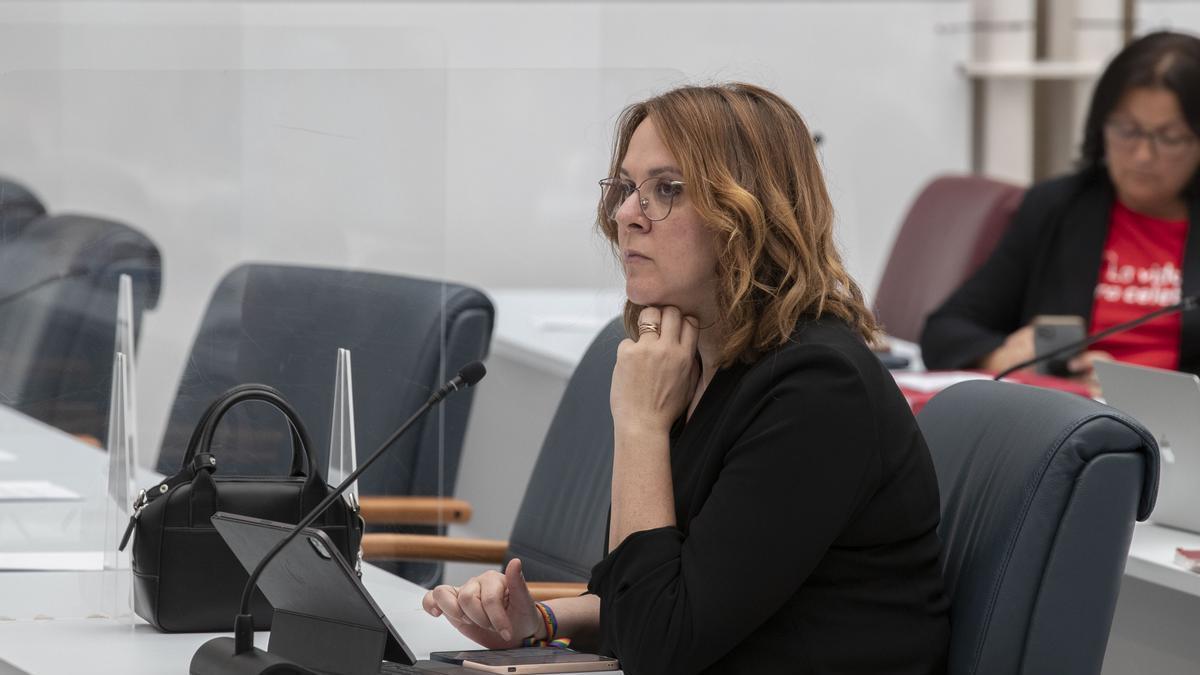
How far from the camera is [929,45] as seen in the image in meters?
5.41

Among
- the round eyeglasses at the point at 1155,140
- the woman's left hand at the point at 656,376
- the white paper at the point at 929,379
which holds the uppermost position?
the round eyeglasses at the point at 1155,140

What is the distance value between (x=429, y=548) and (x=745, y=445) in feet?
2.64

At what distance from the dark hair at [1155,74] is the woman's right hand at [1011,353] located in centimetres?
43

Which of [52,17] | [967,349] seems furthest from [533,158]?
[52,17]

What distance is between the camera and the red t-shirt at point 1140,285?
10.6 ft

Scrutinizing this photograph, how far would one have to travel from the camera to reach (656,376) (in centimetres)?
157

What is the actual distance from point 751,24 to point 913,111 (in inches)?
25.4

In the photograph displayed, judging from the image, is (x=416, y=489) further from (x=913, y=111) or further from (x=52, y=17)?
(x=913, y=111)

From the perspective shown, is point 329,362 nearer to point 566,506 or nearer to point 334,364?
point 334,364

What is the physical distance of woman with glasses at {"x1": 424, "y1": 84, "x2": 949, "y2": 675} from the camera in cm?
141

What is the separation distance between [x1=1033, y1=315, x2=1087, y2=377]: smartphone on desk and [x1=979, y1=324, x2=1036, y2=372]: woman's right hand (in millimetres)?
81

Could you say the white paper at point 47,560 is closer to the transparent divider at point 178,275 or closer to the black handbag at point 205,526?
the transparent divider at point 178,275

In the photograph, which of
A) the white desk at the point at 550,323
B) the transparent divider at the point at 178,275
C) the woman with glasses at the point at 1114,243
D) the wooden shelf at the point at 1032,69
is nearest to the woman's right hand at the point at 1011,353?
the woman with glasses at the point at 1114,243

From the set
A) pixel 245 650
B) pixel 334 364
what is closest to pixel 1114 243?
pixel 334 364
